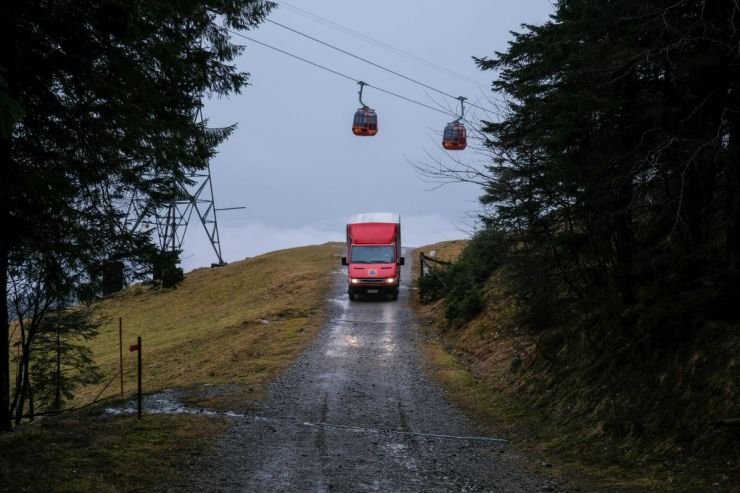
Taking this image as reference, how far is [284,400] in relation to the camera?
14.5 metres

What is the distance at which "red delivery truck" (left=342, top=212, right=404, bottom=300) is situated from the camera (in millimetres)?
32281

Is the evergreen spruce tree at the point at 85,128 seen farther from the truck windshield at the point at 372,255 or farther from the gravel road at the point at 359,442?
the truck windshield at the point at 372,255

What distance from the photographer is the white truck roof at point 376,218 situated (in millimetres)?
33728

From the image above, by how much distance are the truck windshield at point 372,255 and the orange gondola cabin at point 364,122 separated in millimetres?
7122

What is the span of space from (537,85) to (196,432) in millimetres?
9635

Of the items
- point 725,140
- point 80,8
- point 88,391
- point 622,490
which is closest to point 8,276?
point 80,8

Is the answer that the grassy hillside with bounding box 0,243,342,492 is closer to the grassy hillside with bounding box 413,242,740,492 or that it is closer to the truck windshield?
the truck windshield

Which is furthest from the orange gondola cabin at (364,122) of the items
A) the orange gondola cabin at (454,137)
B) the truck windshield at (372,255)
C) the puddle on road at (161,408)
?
the puddle on road at (161,408)

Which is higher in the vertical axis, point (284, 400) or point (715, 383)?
point (715, 383)

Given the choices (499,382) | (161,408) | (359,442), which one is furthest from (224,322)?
(359,442)

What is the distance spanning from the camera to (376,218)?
112ft

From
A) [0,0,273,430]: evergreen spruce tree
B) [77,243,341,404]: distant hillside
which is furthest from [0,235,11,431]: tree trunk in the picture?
[77,243,341,404]: distant hillside

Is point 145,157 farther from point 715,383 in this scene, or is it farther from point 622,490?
point 715,383

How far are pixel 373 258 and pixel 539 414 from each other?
20.6 m
